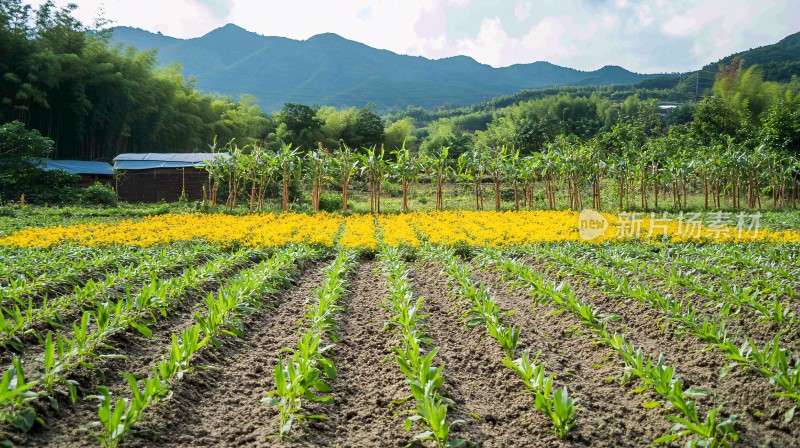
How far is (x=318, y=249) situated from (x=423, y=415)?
785cm

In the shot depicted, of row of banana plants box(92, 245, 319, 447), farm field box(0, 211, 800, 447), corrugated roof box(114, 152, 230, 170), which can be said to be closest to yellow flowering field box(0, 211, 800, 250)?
farm field box(0, 211, 800, 447)

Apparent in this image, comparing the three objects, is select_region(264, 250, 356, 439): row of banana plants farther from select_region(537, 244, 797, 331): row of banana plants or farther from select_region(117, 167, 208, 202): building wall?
select_region(117, 167, 208, 202): building wall

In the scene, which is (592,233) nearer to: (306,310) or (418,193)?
(306,310)

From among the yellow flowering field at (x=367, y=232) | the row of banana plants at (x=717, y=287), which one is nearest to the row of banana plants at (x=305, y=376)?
the row of banana plants at (x=717, y=287)

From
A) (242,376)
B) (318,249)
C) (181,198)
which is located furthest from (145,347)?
(181,198)

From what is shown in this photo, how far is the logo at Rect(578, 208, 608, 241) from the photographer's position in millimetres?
12489

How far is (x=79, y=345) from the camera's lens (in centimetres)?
392

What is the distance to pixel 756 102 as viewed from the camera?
1391 inches

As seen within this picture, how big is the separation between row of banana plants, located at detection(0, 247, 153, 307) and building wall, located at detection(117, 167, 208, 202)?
1667 cm

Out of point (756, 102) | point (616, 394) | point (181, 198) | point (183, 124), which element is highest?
point (756, 102)

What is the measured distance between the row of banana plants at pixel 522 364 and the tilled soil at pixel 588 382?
0.33 ft

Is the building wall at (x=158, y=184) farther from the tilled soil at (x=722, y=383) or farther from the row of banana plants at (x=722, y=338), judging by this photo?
the tilled soil at (x=722, y=383)

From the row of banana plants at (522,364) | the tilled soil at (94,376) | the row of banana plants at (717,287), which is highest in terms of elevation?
the row of banana plants at (717,287)

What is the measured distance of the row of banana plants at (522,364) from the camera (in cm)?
320
